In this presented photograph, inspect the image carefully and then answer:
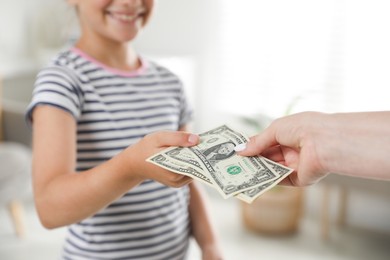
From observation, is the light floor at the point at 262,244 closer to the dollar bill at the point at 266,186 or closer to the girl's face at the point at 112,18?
the girl's face at the point at 112,18

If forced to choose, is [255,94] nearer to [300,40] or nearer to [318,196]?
[300,40]

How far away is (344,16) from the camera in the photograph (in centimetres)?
343

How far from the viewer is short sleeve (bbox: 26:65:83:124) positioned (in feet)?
3.59

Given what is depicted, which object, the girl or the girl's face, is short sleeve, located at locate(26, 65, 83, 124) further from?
the girl's face

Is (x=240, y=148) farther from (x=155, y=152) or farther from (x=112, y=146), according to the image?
(x=112, y=146)

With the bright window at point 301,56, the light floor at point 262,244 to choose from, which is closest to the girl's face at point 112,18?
the light floor at point 262,244

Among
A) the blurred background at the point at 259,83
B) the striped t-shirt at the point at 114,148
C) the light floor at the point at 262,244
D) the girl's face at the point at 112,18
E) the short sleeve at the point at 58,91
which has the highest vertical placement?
the girl's face at the point at 112,18

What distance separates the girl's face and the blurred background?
1.95 metres

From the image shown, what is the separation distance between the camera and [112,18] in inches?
50.0

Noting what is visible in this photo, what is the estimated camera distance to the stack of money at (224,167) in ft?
3.03

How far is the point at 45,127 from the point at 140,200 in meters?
0.28

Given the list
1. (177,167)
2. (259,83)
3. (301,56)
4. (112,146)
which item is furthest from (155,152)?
(259,83)

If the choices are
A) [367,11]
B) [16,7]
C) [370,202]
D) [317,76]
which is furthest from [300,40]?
[16,7]

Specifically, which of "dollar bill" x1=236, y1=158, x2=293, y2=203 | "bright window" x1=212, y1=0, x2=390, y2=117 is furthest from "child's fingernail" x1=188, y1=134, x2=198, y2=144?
"bright window" x1=212, y1=0, x2=390, y2=117
